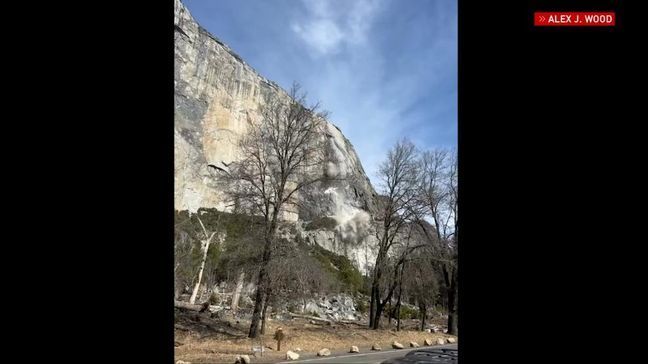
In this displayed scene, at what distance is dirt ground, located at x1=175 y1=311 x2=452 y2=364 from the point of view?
455 inches

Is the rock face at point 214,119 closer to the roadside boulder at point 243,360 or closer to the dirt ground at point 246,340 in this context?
the dirt ground at point 246,340

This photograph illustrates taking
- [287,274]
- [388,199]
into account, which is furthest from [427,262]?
[287,274]

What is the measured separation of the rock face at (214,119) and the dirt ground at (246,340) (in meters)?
31.9

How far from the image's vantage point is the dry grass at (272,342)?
37.6ft
